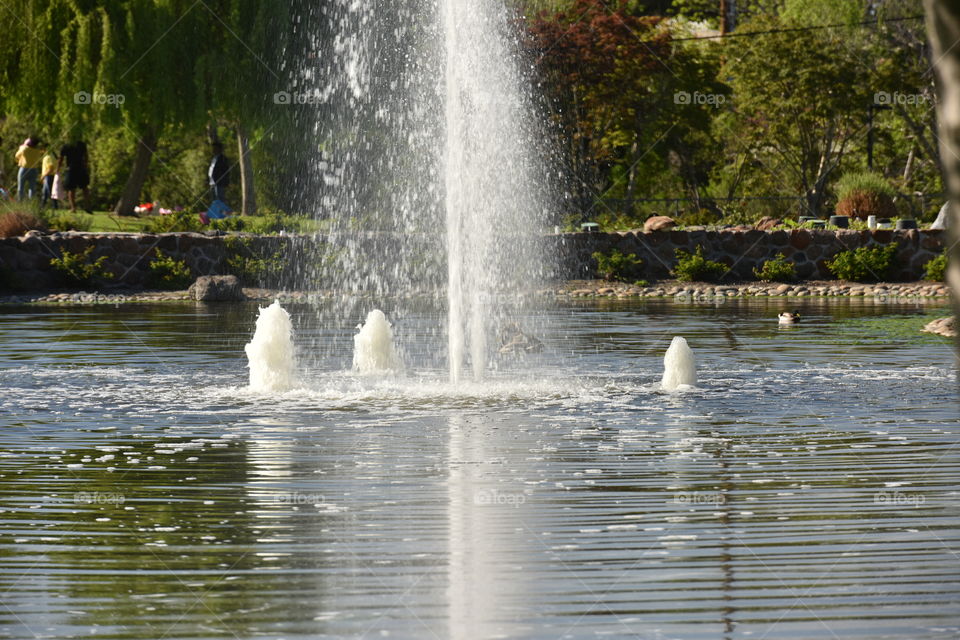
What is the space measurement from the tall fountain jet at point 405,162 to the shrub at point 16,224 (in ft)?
21.5

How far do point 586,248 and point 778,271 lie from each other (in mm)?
4386

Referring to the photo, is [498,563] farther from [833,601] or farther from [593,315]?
[593,315]

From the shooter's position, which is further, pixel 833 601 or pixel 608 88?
pixel 608 88

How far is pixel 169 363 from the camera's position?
657 inches

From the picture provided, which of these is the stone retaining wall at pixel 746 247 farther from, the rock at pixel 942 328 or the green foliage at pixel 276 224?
the rock at pixel 942 328

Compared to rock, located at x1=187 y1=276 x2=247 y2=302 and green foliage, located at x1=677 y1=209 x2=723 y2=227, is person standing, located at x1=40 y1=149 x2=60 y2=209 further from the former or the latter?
green foliage, located at x1=677 y1=209 x2=723 y2=227

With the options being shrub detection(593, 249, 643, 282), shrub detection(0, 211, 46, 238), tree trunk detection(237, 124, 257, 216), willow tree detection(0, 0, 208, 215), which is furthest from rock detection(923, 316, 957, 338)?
tree trunk detection(237, 124, 257, 216)

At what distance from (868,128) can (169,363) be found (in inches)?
1159

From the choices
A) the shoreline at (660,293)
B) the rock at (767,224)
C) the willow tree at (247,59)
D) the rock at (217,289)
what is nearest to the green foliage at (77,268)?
the shoreline at (660,293)

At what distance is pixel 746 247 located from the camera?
32688 mm

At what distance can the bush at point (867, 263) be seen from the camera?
31.8m

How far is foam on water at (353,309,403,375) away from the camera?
1543 centimetres

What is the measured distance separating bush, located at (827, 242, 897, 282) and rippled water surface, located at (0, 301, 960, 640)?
633 inches

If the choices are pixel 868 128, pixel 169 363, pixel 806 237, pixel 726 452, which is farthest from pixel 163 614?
pixel 868 128
